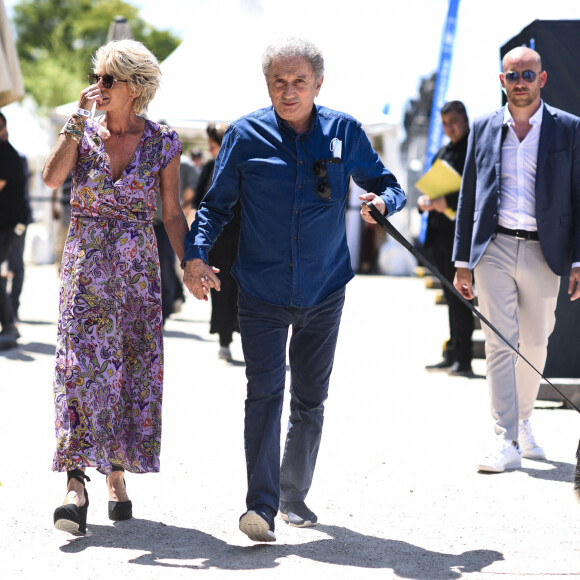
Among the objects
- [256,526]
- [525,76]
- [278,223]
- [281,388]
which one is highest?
[525,76]

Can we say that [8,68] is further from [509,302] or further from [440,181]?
[509,302]

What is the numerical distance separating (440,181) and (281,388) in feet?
13.5

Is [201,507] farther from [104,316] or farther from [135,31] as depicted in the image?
[135,31]

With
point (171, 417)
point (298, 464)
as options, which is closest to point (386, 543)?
point (298, 464)

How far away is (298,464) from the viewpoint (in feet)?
14.6

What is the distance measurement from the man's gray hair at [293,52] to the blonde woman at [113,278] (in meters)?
0.55

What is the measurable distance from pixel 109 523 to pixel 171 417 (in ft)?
7.92

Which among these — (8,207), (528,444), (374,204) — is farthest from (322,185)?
(8,207)

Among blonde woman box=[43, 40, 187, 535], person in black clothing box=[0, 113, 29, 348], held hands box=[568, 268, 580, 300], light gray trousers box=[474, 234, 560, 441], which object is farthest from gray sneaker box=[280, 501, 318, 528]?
person in black clothing box=[0, 113, 29, 348]

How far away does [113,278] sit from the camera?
14.1ft

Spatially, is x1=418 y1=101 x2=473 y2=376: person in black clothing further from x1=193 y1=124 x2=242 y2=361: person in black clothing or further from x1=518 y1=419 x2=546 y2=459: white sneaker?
x1=518 y1=419 x2=546 y2=459: white sneaker

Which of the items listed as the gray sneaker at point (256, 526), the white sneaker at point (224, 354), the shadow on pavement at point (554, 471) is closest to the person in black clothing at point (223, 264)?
the white sneaker at point (224, 354)

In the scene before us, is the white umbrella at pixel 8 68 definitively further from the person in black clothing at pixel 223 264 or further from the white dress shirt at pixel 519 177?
the white dress shirt at pixel 519 177

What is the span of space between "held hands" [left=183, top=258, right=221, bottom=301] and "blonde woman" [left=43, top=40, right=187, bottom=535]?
0.32 metres
